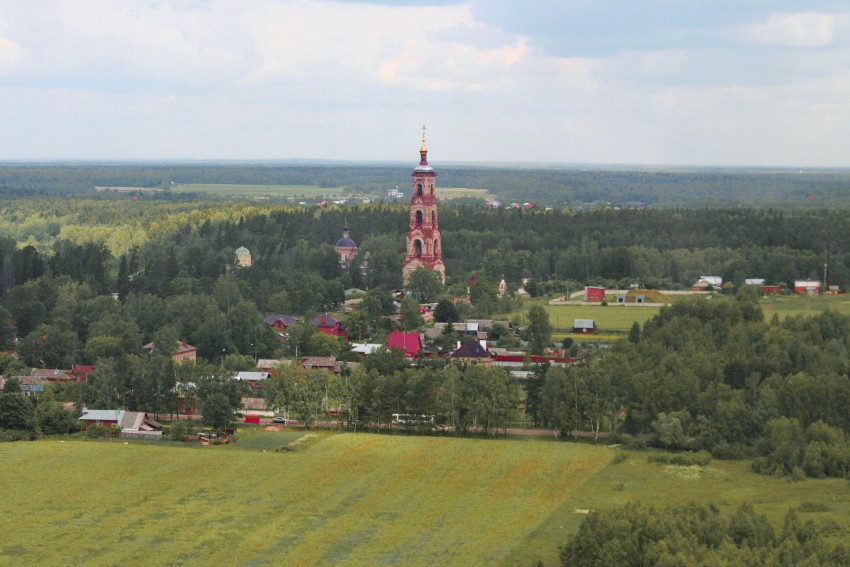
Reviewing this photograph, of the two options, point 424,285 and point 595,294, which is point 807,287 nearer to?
point 595,294

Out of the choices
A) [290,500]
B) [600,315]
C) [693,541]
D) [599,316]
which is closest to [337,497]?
[290,500]

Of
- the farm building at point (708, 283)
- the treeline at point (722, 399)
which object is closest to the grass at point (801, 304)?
the farm building at point (708, 283)

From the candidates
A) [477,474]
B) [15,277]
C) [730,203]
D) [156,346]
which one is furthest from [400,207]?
[477,474]

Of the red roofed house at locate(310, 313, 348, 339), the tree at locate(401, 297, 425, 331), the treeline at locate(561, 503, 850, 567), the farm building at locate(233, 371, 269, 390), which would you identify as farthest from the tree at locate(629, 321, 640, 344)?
the treeline at locate(561, 503, 850, 567)

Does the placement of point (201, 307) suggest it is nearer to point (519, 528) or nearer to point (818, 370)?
point (818, 370)

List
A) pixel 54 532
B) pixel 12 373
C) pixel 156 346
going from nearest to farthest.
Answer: pixel 54 532 < pixel 12 373 < pixel 156 346

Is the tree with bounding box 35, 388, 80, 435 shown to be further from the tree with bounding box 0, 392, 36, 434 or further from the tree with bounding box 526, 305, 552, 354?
the tree with bounding box 526, 305, 552, 354

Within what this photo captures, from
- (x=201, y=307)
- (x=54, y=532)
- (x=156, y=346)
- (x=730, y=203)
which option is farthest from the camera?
(x=730, y=203)
